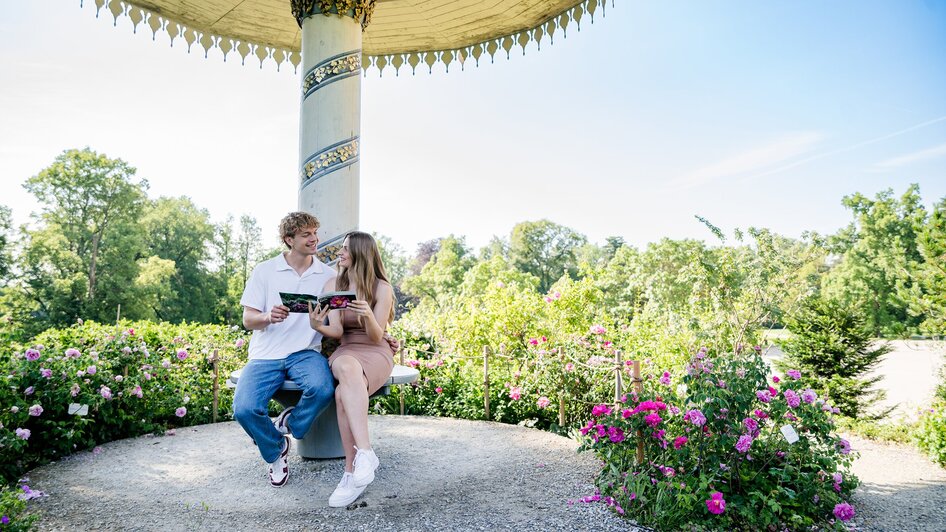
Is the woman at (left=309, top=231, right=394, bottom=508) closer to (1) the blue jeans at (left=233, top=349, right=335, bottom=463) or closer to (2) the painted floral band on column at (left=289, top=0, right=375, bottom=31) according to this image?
(1) the blue jeans at (left=233, top=349, right=335, bottom=463)

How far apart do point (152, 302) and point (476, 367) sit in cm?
2862

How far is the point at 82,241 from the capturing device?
29.3m

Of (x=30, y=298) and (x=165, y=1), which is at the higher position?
(x=165, y=1)

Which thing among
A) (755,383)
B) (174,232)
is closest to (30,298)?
(174,232)

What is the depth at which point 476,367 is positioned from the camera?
6426 mm

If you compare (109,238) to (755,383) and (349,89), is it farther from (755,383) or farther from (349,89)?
(755,383)

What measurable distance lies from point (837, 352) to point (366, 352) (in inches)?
241

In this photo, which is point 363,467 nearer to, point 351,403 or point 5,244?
point 351,403

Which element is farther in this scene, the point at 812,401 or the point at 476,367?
the point at 476,367

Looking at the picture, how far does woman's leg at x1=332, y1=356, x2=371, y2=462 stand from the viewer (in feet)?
10.4

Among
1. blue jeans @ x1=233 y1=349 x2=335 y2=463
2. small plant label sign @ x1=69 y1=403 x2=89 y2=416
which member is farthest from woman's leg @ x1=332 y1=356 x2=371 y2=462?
small plant label sign @ x1=69 y1=403 x2=89 y2=416

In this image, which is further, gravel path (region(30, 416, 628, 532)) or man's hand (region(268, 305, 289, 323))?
man's hand (region(268, 305, 289, 323))

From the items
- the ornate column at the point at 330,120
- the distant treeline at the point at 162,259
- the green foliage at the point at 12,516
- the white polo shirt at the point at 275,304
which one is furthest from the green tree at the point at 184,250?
the green foliage at the point at 12,516

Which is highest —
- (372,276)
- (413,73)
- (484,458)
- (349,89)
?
(413,73)
